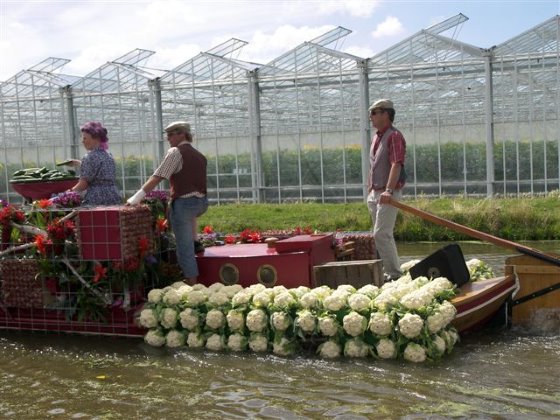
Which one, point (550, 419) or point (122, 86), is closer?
point (550, 419)

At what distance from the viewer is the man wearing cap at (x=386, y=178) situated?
326 inches

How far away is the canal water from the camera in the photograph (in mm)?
5688

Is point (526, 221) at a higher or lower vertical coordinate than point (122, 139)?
lower

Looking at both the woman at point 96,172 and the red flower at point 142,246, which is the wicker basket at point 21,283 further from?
the red flower at point 142,246

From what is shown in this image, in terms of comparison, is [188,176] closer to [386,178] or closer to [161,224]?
[161,224]

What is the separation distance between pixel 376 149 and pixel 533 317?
7.66 ft

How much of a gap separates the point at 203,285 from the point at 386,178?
2200 millimetres

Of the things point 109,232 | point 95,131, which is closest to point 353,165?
point 95,131

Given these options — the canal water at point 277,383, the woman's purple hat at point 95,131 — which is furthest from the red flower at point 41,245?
the woman's purple hat at point 95,131

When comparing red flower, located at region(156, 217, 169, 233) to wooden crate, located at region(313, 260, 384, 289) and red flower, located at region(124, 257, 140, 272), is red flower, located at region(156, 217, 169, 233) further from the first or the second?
wooden crate, located at region(313, 260, 384, 289)

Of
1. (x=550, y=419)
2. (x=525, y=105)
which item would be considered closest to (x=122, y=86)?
(x=525, y=105)

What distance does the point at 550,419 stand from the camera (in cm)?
529

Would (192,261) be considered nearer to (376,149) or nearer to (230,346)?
(230,346)

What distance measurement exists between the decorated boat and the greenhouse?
580 inches
